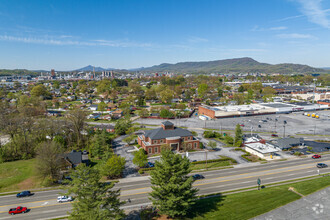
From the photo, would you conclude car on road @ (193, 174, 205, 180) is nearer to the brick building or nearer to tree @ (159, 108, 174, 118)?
the brick building

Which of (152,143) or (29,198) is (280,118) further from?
(29,198)

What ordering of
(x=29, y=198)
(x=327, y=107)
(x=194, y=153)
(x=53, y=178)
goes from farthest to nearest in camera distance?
1. (x=327, y=107)
2. (x=194, y=153)
3. (x=53, y=178)
4. (x=29, y=198)

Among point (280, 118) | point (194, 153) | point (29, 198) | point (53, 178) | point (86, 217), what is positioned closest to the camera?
point (86, 217)

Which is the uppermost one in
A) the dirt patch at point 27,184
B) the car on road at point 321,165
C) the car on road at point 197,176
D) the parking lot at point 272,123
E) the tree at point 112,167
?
the tree at point 112,167

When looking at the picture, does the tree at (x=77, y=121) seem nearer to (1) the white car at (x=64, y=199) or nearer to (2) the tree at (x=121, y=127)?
(2) the tree at (x=121, y=127)

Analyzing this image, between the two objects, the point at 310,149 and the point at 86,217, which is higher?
the point at 86,217

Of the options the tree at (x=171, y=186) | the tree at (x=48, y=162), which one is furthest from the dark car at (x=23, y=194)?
the tree at (x=171, y=186)

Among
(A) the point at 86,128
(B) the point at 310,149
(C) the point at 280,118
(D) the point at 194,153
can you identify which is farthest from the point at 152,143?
(C) the point at 280,118
